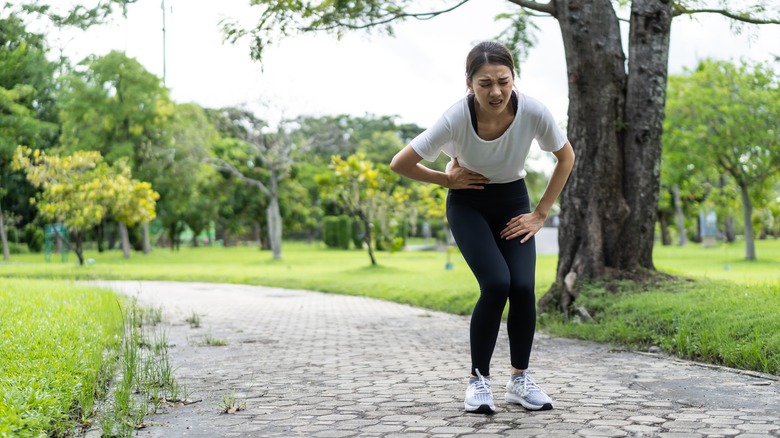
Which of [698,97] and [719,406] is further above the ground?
[698,97]

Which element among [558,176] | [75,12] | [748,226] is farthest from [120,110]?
[558,176]

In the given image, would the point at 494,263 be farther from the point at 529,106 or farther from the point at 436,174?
the point at 529,106

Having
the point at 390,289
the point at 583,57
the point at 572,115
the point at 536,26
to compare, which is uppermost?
the point at 536,26

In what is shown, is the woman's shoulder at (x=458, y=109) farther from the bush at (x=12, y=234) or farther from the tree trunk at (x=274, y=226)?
the tree trunk at (x=274, y=226)

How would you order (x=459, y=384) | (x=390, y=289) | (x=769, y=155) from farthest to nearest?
1. (x=769, y=155)
2. (x=390, y=289)
3. (x=459, y=384)

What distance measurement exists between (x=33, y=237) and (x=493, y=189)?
22.2 m

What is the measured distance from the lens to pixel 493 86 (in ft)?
12.3

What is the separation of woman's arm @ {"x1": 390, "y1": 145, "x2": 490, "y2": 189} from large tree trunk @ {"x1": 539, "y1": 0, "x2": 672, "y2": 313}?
4.53m

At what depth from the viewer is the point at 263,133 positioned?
31.3m

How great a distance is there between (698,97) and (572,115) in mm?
15063

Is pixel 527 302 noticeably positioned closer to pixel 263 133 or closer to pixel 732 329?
pixel 732 329

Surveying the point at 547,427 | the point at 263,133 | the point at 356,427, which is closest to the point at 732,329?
the point at 547,427

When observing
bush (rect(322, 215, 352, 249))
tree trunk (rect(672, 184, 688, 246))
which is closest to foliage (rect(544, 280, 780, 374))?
tree trunk (rect(672, 184, 688, 246))

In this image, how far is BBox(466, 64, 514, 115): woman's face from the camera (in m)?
3.75
